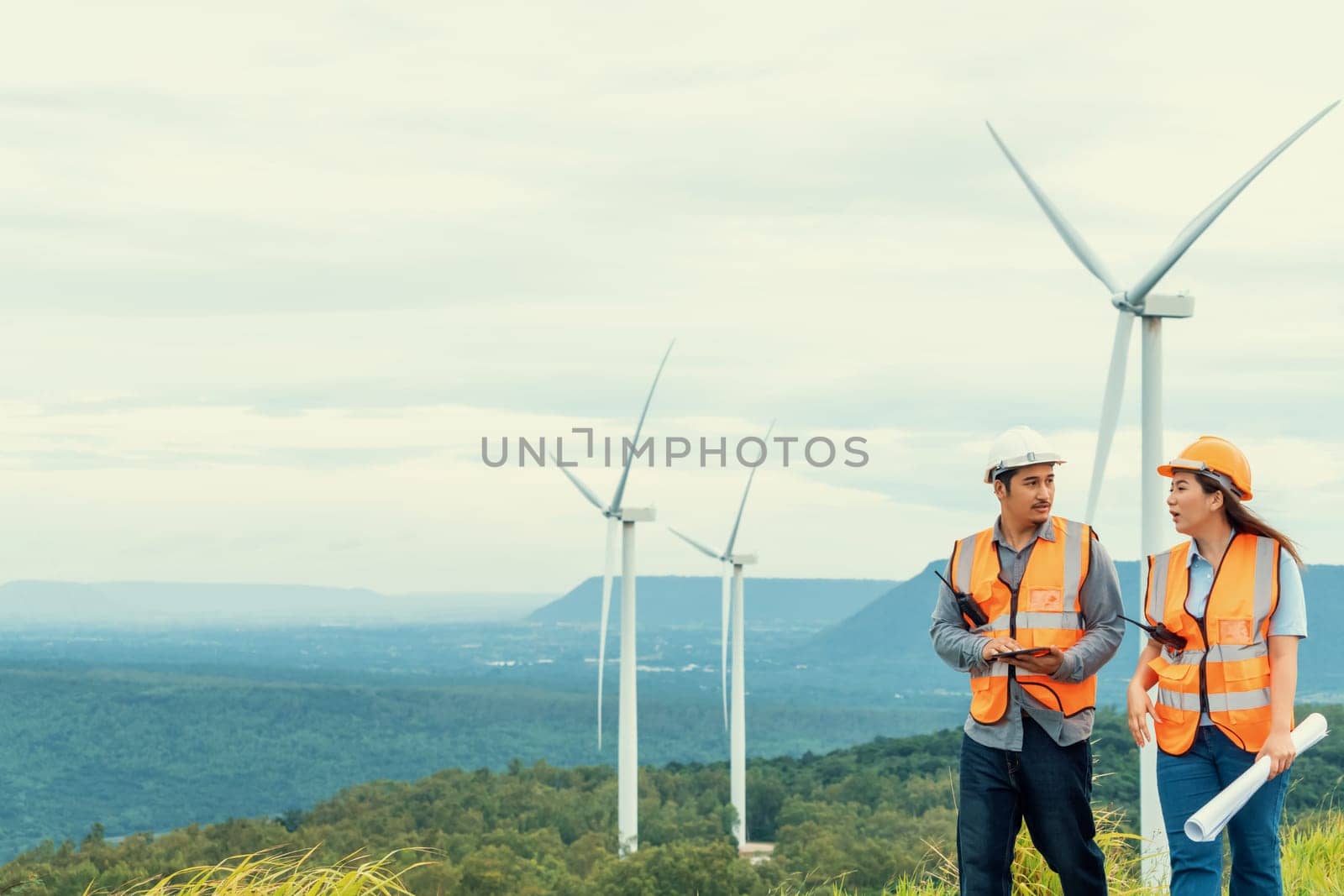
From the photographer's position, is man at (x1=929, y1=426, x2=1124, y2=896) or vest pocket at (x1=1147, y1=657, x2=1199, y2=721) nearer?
vest pocket at (x1=1147, y1=657, x2=1199, y2=721)

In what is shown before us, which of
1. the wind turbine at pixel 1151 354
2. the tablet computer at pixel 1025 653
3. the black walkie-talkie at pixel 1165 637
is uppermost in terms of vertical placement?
the wind turbine at pixel 1151 354

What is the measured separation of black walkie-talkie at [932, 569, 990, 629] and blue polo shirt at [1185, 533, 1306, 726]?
1098mm

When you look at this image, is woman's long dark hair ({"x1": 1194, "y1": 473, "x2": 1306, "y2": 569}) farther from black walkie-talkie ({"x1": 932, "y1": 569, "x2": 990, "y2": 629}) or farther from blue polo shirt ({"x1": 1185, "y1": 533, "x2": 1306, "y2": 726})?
black walkie-talkie ({"x1": 932, "y1": 569, "x2": 990, "y2": 629})

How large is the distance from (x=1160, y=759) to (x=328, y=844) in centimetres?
7666

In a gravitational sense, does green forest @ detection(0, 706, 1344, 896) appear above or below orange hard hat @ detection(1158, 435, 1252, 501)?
below

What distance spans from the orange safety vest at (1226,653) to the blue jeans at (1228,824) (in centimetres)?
10

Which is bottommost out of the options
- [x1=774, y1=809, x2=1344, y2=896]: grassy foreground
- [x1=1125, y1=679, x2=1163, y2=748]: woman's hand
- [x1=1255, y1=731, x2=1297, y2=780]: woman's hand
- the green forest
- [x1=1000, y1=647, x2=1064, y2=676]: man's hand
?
the green forest

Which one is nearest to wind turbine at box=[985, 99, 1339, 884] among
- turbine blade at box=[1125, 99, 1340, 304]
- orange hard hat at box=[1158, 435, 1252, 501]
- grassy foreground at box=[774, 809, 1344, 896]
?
turbine blade at box=[1125, 99, 1340, 304]

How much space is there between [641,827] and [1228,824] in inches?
3445

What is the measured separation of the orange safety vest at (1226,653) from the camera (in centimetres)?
838

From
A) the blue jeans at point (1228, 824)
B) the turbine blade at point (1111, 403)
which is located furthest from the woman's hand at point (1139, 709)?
the turbine blade at point (1111, 403)

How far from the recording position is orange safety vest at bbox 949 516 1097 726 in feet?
28.4

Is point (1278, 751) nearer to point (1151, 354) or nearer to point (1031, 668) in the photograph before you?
point (1031, 668)

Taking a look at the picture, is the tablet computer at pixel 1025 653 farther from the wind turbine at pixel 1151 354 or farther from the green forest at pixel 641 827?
the green forest at pixel 641 827
